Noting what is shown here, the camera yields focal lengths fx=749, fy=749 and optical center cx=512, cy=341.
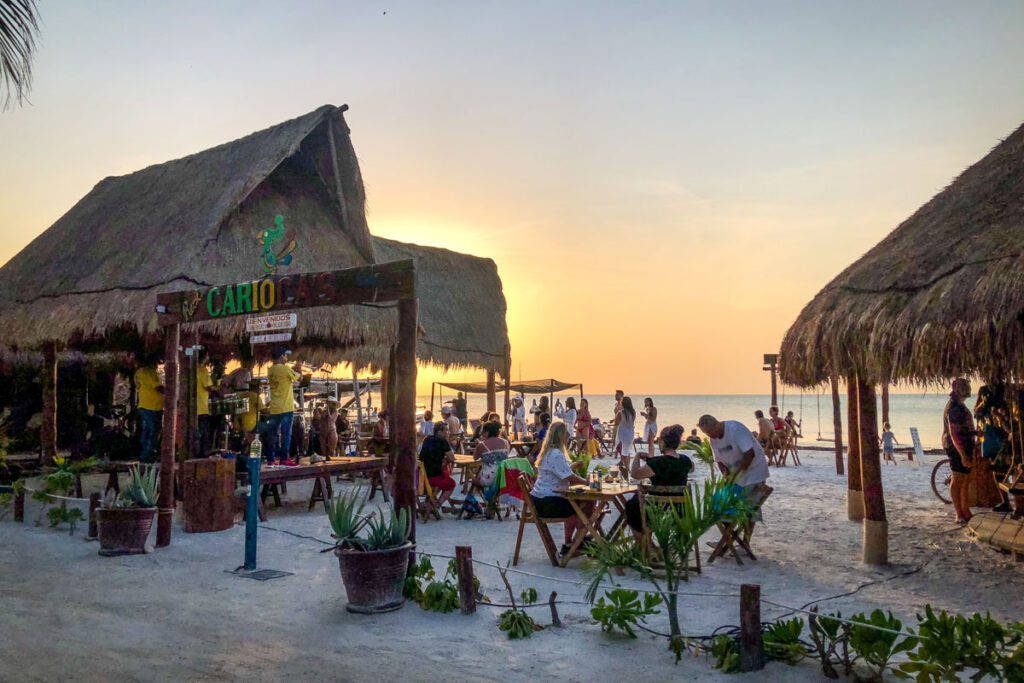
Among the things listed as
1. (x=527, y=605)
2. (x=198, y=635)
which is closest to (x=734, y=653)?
(x=527, y=605)

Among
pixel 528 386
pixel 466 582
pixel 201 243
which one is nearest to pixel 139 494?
pixel 466 582

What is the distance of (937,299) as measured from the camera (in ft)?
19.3

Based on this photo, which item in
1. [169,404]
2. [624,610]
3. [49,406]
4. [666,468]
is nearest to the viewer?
[624,610]

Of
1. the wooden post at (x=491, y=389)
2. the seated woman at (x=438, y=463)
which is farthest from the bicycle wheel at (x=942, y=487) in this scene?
the wooden post at (x=491, y=389)

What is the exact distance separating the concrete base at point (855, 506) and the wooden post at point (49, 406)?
1123 centimetres

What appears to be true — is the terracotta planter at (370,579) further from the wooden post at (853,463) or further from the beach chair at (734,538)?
the wooden post at (853,463)

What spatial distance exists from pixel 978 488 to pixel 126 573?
8792 mm

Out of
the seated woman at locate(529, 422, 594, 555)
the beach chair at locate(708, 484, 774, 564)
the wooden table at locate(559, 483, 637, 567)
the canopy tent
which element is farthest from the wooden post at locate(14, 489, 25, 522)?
the canopy tent

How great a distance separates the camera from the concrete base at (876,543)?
6520 millimetres

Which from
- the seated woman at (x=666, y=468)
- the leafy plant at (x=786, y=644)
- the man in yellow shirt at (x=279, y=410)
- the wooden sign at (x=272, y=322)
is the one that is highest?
the wooden sign at (x=272, y=322)

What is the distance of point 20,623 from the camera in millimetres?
4895

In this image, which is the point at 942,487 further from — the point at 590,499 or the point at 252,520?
the point at 252,520

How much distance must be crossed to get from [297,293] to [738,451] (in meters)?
4.26

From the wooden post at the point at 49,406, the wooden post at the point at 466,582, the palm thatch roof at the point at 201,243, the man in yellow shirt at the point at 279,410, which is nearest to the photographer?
the wooden post at the point at 466,582
